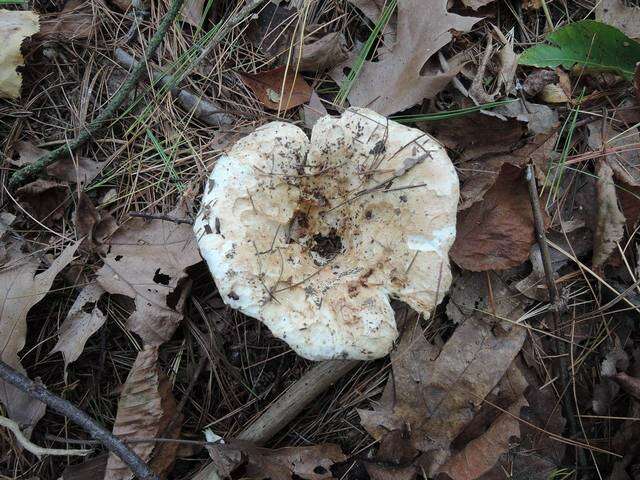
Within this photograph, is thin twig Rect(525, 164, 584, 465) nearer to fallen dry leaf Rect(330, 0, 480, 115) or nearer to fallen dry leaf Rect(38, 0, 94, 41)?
fallen dry leaf Rect(330, 0, 480, 115)

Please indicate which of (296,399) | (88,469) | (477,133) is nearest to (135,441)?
(88,469)

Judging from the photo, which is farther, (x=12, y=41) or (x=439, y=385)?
(x=12, y=41)

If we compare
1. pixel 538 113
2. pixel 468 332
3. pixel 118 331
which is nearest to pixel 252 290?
pixel 118 331

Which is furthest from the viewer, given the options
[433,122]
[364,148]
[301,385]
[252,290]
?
[433,122]

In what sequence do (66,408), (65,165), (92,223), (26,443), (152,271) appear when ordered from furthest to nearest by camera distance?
1. (65,165)
2. (92,223)
3. (152,271)
4. (66,408)
5. (26,443)

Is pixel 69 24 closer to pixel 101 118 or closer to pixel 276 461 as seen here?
pixel 101 118

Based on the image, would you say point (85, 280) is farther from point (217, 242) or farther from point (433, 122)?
point (433, 122)
